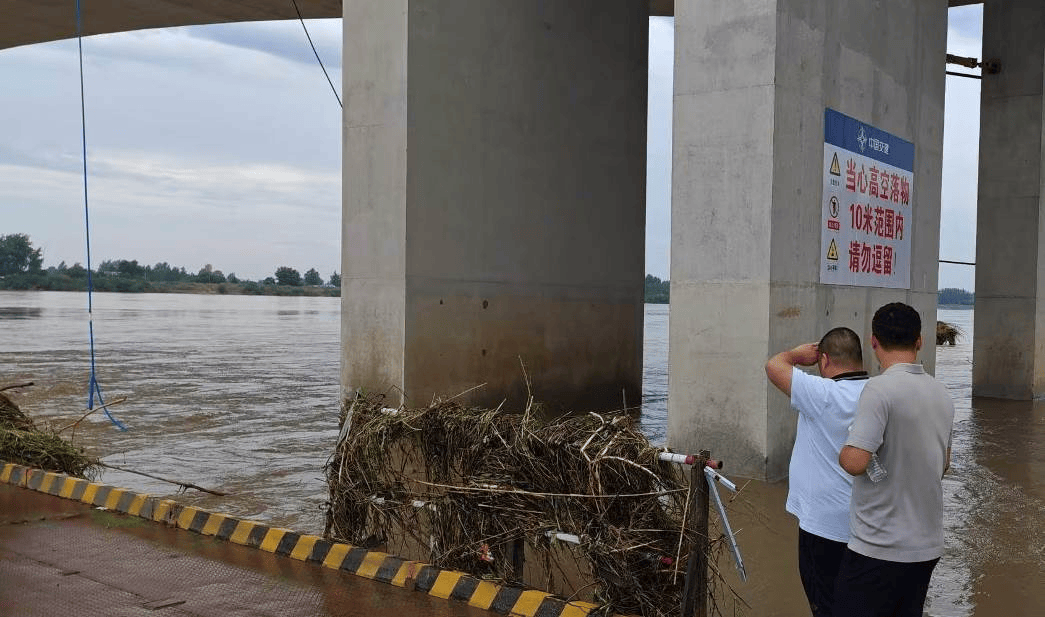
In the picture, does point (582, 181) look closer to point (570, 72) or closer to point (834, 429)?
point (570, 72)

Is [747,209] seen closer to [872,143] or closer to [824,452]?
[872,143]

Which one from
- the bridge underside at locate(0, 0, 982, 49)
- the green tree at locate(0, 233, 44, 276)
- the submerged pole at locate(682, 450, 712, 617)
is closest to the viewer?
the submerged pole at locate(682, 450, 712, 617)

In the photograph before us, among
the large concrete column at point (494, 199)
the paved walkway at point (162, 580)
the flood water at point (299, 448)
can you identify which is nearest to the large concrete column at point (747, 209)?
the flood water at point (299, 448)

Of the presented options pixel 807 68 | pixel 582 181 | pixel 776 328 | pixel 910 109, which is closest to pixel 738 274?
pixel 776 328

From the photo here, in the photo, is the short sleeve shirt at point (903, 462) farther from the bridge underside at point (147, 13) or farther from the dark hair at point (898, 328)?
the bridge underside at point (147, 13)

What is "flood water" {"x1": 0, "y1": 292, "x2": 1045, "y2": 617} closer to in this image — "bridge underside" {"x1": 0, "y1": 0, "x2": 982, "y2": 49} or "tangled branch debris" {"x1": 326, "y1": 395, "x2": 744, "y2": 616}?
"tangled branch debris" {"x1": 326, "y1": 395, "x2": 744, "y2": 616}

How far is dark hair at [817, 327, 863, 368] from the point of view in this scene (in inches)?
145

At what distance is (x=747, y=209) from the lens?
835cm

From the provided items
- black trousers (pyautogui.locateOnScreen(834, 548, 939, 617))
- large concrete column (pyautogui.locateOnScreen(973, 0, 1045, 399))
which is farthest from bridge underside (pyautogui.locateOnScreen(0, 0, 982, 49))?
black trousers (pyautogui.locateOnScreen(834, 548, 939, 617))

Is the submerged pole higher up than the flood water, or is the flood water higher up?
the submerged pole

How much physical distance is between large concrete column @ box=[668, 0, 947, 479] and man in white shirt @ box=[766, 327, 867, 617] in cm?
452

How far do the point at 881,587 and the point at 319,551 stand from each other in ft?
11.4

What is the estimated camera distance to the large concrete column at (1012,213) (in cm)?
1543

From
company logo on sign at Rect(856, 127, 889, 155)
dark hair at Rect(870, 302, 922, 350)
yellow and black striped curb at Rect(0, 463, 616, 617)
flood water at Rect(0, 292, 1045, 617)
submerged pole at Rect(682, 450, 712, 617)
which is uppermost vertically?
company logo on sign at Rect(856, 127, 889, 155)
